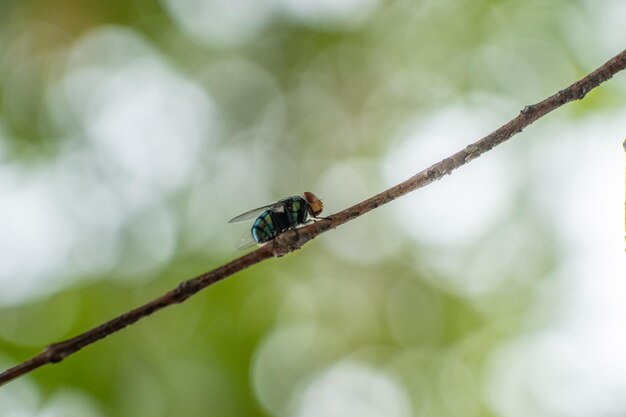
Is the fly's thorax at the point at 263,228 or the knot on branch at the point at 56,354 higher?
the fly's thorax at the point at 263,228

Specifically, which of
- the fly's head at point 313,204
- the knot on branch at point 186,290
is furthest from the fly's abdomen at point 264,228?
the knot on branch at point 186,290

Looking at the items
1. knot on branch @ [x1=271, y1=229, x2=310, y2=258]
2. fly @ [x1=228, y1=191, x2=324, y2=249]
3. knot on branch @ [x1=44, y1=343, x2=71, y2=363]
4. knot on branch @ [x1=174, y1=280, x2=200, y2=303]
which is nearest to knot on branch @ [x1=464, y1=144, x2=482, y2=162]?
knot on branch @ [x1=271, y1=229, x2=310, y2=258]

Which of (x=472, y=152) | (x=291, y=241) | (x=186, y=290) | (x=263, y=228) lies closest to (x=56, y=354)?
(x=186, y=290)

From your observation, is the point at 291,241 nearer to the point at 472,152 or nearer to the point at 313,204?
the point at 472,152

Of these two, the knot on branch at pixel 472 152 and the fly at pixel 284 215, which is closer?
the knot on branch at pixel 472 152

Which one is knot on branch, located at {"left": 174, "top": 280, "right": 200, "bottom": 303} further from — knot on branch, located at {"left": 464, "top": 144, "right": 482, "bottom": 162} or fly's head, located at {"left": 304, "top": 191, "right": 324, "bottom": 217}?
fly's head, located at {"left": 304, "top": 191, "right": 324, "bottom": 217}

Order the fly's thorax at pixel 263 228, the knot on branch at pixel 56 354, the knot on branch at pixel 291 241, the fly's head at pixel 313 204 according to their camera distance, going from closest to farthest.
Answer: the knot on branch at pixel 56 354, the knot on branch at pixel 291 241, the fly's thorax at pixel 263 228, the fly's head at pixel 313 204

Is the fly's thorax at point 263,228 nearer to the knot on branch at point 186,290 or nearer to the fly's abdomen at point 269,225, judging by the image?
the fly's abdomen at point 269,225

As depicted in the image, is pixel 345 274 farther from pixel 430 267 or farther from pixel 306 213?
pixel 306 213
